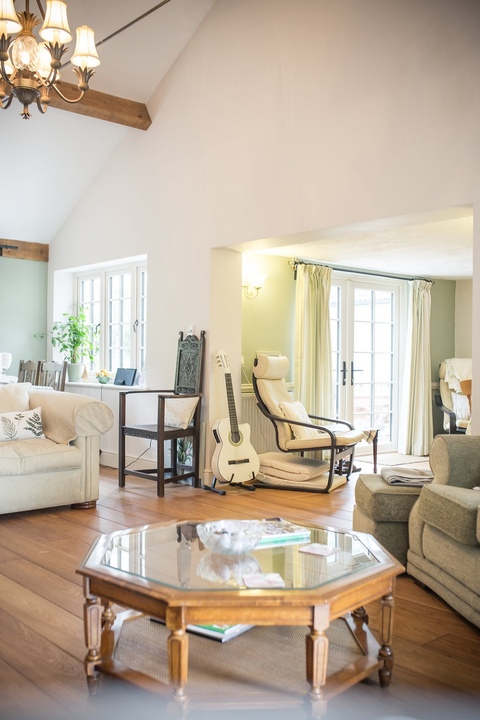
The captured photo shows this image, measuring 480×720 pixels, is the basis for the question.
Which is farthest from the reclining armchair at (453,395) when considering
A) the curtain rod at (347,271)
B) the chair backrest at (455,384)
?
the curtain rod at (347,271)

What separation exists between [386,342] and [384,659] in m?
6.07

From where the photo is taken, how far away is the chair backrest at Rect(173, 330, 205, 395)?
548cm

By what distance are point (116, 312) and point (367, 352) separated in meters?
2.93

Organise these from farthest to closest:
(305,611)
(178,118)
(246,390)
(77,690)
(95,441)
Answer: (246,390), (178,118), (95,441), (77,690), (305,611)

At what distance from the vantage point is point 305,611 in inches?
74.2

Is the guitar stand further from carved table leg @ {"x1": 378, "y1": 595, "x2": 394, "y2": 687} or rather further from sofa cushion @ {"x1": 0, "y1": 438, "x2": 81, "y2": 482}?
carved table leg @ {"x1": 378, "y1": 595, "x2": 394, "y2": 687}

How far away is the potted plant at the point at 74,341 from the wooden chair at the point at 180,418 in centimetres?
155

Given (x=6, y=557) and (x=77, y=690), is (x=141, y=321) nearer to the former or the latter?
(x=6, y=557)

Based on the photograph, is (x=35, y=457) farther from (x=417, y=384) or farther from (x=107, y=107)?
(x=417, y=384)

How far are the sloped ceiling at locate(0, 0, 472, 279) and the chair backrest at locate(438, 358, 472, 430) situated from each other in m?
1.13

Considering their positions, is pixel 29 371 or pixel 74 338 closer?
pixel 29 371

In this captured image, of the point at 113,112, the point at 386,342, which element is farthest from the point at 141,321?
the point at 386,342

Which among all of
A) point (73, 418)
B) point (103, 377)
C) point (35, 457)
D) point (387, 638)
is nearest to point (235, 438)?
point (73, 418)

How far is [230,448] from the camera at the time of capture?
540 cm
